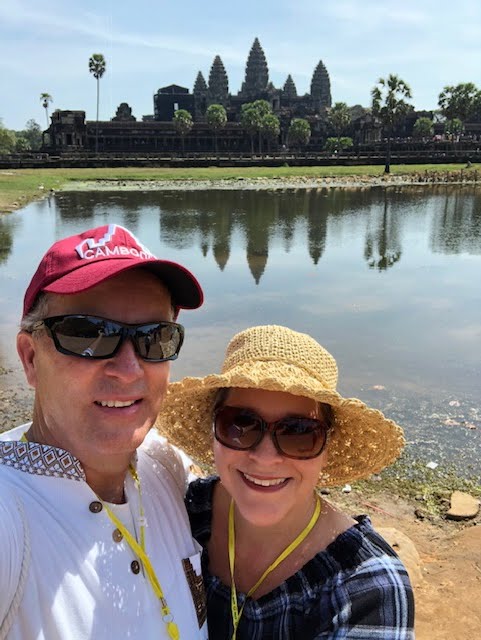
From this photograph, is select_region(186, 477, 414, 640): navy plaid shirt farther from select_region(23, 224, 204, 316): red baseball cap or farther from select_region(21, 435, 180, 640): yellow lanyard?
select_region(23, 224, 204, 316): red baseball cap

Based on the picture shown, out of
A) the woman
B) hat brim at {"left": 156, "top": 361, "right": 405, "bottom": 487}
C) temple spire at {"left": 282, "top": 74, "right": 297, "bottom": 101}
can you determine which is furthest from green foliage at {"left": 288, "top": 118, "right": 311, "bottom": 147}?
the woman

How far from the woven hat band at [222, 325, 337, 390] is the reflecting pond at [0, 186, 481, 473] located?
415 cm

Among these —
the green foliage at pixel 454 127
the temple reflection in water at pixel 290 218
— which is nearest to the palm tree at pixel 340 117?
the green foliage at pixel 454 127

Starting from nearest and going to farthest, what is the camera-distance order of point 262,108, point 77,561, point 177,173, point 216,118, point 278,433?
point 77,561 < point 278,433 < point 177,173 < point 216,118 < point 262,108

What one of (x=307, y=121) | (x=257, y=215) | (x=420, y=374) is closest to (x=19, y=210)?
(x=257, y=215)

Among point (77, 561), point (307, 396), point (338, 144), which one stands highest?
point (338, 144)

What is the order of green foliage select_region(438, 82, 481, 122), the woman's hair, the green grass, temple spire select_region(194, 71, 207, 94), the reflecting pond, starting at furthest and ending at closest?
temple spire select_region(194, 71, 207, 94)
green foliage select_region(438, 82, 481, 122)
the reflecting pond
the green grass
the woman's hair

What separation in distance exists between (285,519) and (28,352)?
1016 mm

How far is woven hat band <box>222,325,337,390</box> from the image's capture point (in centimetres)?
190

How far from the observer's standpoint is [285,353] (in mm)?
1899

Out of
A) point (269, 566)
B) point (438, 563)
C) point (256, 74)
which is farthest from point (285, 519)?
point (256, 74)

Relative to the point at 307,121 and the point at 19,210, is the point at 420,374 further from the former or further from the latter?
the point at 307,121

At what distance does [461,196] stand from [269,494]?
1536 inches

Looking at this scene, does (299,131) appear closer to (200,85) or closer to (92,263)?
(200,85)
